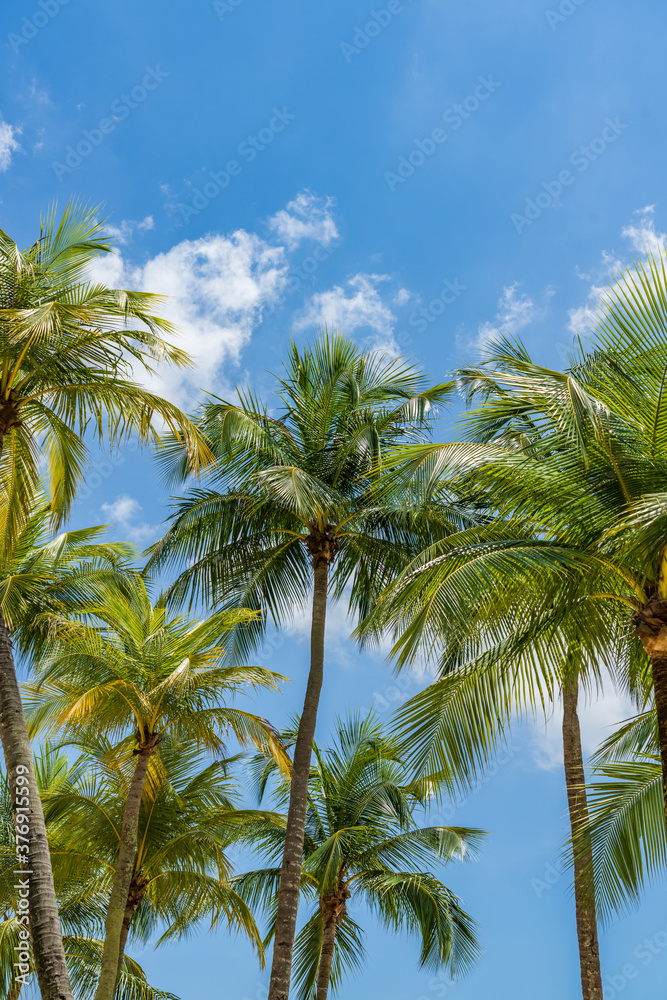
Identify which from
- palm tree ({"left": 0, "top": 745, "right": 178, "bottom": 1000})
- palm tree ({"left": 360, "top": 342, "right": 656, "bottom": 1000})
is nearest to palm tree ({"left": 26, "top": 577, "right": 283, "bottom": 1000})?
palm tree ({"left": 0, "top": 745, "right": 178, "bottom": 1000})

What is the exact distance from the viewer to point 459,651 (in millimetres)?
8883

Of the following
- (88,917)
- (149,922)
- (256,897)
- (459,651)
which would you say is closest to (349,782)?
(256,897)

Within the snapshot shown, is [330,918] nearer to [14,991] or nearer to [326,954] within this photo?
[326,954]

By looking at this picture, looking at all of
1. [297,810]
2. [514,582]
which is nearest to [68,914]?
[297,810]

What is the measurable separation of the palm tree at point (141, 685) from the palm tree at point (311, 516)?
1.79m

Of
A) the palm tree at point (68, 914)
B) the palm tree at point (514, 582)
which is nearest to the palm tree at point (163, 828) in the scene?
the palm tree at point (68, 914)

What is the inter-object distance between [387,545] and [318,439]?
206cm

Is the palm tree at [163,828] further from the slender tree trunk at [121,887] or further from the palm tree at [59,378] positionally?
the palm tree at [59,378]

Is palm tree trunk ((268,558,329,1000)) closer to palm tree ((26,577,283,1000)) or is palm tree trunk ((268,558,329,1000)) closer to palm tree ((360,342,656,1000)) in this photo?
palm tree ((26,577,283,1000))

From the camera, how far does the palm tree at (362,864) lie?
16.5 m

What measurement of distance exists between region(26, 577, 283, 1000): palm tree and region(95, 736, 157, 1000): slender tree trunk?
14mm

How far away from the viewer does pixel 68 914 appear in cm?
1723

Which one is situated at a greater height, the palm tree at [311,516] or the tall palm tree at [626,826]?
the palm tree at [311,516]

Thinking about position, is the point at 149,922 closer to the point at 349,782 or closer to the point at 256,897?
the point at 256,897
